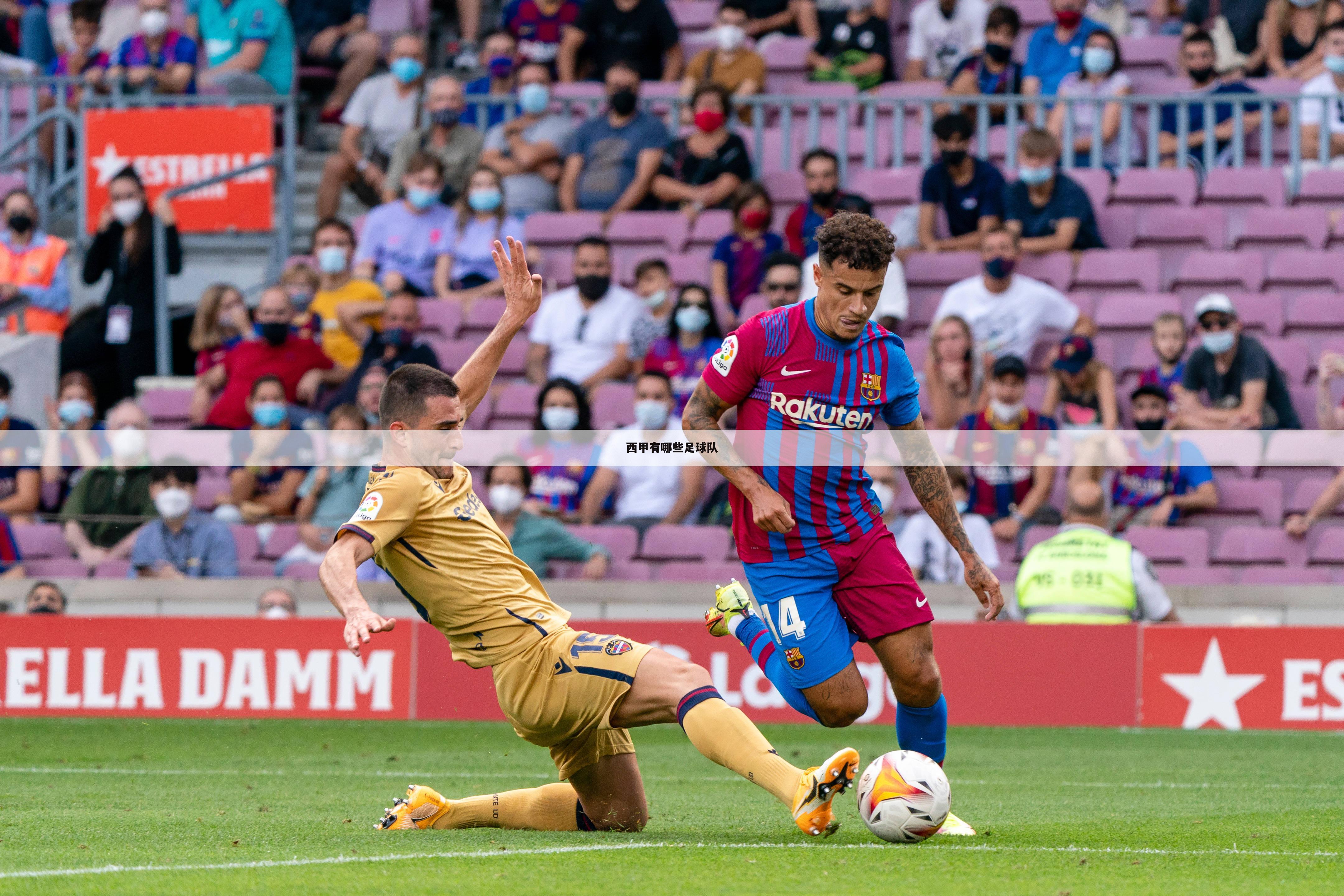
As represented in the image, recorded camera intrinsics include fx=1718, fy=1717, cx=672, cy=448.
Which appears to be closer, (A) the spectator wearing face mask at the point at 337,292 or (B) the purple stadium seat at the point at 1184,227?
(B) the purple stadium seat at the point at 1184,227

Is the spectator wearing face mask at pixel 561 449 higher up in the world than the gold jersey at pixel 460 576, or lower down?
lower down

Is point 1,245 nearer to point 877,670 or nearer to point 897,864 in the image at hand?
point 877,670

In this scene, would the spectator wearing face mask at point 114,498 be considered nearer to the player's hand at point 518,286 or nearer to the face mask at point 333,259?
the face mask at point 333,259

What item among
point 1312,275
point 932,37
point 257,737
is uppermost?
point 932,37

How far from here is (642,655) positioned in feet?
18.0

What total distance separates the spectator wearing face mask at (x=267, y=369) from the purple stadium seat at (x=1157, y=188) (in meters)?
6.59

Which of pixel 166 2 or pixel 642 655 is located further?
pixel 166 2

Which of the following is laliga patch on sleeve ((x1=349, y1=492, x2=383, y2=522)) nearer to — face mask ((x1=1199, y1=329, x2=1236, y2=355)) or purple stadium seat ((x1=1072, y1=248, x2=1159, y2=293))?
face mask ((x1=1199, y1=329, x2=1236, y2=355))

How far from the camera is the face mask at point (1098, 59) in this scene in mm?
14469

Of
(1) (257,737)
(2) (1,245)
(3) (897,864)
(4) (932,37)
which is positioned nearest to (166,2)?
(2) (1,245)

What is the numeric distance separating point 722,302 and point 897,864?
29.1 ft

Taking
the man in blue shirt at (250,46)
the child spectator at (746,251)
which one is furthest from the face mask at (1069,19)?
the man in blue shirt at (250,46)

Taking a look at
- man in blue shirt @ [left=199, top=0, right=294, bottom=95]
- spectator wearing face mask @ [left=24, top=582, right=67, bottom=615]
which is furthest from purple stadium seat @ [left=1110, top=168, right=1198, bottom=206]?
spectator wearing face mask @ [left=24, top=582, right=67, bottom=615]

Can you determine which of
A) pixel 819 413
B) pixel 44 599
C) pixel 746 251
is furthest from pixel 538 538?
pixel 819 413
